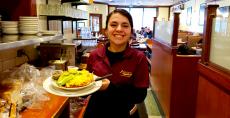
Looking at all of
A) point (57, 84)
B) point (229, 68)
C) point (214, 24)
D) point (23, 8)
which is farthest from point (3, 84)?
point (214, 24)

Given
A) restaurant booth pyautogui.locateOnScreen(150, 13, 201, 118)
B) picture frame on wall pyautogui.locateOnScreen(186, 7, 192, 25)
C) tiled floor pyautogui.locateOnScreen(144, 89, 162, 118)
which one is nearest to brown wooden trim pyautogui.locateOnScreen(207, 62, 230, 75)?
restaurant booth pyautogui.locateOnScreen(150, 13, 201, 118)

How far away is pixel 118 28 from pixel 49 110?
612 mm

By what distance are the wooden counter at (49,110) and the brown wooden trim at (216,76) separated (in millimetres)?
1056

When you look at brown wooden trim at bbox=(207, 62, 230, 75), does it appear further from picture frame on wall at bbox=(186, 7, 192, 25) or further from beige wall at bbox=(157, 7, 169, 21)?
beige wall at bbox=(157, 7, 169, 21)

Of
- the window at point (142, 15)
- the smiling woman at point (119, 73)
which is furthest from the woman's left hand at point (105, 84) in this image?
the window at point (142, 15)

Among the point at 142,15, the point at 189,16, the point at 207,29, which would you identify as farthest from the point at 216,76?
the point at 142,15

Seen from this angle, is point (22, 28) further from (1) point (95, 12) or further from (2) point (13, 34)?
(1) point (95, 12)

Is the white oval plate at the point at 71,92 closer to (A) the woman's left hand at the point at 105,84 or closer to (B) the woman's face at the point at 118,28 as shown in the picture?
(A) the woman's left hand at the point at 105,84

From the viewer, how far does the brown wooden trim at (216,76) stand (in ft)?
5.04

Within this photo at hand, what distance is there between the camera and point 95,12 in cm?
1558

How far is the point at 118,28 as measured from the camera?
137 cm

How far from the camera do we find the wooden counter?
1260mm

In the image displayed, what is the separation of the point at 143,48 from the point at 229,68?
4.80 metres

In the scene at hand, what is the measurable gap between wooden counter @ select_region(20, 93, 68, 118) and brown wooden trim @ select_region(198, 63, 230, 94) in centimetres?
106
